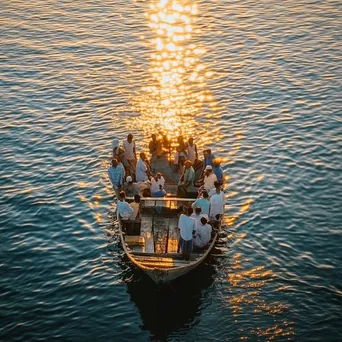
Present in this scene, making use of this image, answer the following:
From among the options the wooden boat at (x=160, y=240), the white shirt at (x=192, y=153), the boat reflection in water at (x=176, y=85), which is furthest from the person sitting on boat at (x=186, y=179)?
the boat reflection in water at (x=176, y=85)

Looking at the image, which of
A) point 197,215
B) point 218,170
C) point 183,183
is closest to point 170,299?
point 197,215

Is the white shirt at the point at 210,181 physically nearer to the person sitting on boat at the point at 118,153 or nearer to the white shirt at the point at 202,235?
the white shirt at the point at 202,235

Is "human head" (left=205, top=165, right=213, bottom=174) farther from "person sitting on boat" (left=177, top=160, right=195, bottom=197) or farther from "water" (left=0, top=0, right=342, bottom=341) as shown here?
"water" (left=0, top=0, right=342, bottom=341)

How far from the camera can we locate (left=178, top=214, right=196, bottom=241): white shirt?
31.0 metres

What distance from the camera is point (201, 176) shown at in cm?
3825

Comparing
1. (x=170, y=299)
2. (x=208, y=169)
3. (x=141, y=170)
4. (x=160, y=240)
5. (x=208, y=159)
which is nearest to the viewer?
(x=170, y=299)

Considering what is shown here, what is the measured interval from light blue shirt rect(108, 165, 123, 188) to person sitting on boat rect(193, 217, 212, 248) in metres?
6.90

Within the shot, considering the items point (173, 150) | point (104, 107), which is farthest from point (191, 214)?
point (104, 107)

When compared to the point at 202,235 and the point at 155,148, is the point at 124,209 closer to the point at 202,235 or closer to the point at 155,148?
the point at 202,235

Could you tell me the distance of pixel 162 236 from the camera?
33.9 metres

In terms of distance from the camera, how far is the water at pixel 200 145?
30266mm

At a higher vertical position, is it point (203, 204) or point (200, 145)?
point (200, 145)

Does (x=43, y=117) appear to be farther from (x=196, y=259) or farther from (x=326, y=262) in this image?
(x=326, y=262)

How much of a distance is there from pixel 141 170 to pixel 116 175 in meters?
1.50
